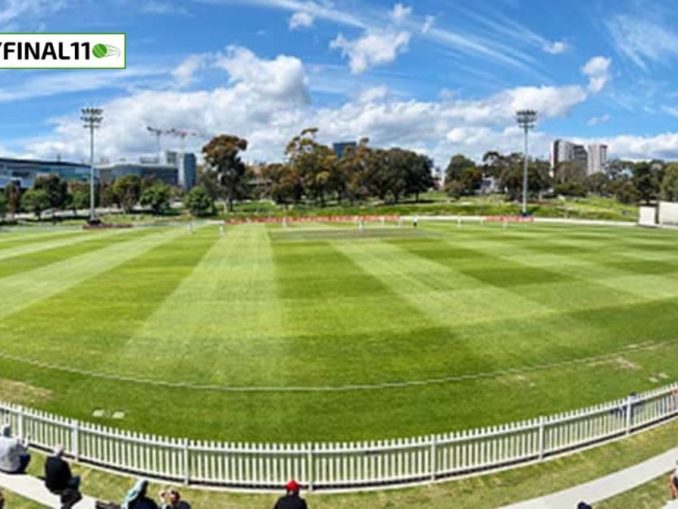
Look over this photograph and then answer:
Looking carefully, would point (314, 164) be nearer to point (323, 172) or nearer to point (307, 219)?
point (323, 172)

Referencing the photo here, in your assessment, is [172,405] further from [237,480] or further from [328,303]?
[328,303]

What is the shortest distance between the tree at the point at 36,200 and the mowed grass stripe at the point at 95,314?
3809 inches

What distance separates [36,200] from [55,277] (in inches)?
4033

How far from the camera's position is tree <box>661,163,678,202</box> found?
133 m

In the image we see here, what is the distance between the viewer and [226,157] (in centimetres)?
14738

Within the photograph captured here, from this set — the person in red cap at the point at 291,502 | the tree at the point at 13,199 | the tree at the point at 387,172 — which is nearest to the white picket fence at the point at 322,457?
the person in red cap at the point at 291,502

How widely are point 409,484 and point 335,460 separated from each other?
158 centimetres

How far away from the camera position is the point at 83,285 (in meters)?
34.8

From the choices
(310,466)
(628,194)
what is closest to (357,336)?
(310,466)

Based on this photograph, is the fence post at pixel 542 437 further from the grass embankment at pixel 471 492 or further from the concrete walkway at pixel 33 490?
the concrete walkway at pixel 33 490

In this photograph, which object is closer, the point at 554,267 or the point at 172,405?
the point at 172,405

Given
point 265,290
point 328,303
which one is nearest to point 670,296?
point 328,303

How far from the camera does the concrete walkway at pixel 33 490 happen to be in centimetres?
1169

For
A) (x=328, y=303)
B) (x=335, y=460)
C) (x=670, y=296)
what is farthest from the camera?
(x=670, y=296)
